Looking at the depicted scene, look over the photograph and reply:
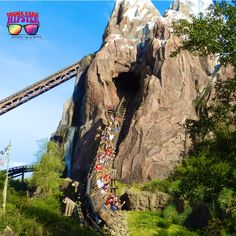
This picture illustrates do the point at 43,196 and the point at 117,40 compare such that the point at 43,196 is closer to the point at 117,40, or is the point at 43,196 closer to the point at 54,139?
the point at 54,139

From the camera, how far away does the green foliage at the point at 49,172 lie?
113 feet

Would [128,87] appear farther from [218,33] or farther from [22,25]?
[218,33]

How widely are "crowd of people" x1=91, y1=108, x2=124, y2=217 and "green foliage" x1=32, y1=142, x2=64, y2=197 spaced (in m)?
4.32

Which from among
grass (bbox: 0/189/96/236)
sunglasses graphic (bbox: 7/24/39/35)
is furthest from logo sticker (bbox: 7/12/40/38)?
grass (bbox: 0/189/96/236)

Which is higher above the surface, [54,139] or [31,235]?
[54,139]

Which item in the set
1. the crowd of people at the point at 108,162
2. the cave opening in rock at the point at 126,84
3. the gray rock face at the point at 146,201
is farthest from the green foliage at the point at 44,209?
the cave opening in rock at the point at 126,84

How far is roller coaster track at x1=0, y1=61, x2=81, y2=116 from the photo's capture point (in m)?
50.3

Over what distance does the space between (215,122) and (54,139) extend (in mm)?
37035

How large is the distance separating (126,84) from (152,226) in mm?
27777

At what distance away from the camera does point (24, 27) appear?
45594 millimetres

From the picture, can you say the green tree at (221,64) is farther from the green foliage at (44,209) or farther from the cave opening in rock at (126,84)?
the cave opening in rock at (126,84)

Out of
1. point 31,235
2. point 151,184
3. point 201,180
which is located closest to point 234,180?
point 201,180

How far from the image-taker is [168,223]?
71.8 feet

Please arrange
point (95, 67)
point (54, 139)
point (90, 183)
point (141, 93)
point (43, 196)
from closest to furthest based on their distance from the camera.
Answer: point (90, 183) → point (43, 196) → point (141, 93) → point (95, 67) → point (54, 139)
